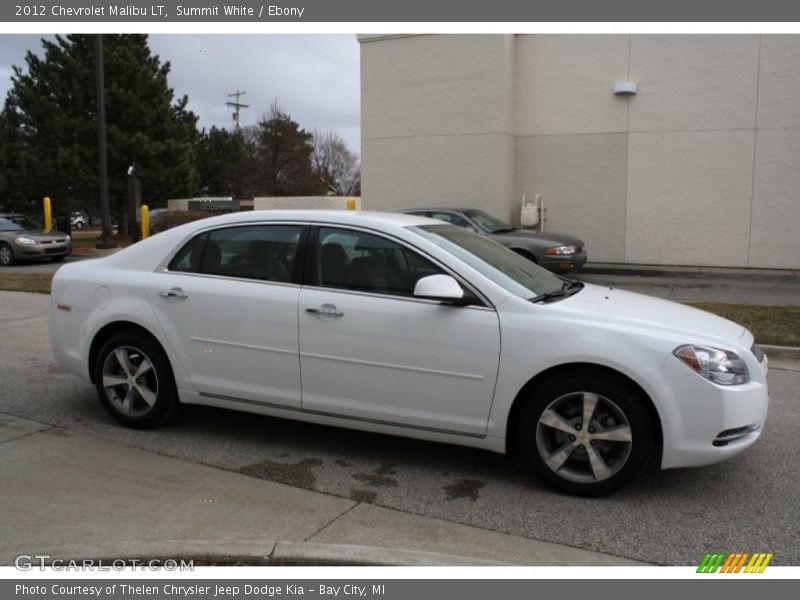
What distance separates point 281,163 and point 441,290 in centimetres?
5264

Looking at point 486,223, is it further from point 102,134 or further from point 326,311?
point 102,134

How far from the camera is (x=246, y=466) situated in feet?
14.8

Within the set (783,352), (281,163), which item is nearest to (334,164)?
Result: (281,163)

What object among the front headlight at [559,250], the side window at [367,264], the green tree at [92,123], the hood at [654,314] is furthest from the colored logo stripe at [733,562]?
the green tree at [92,123]

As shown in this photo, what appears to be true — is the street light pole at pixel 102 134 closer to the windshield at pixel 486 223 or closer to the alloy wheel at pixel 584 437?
the windshield at pixel 486 223

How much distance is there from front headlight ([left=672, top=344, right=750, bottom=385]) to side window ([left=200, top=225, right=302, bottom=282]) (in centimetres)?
240

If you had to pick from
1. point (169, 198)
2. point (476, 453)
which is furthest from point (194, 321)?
point (169, 198)

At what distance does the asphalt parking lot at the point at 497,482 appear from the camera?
358cm

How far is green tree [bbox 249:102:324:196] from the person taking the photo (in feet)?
178

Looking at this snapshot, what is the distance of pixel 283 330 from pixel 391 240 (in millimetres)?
874

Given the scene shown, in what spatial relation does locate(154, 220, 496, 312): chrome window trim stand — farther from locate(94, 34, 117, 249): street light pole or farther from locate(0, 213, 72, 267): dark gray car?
locate(94, 34, 117, 249): street light pole

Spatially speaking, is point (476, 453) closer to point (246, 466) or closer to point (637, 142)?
point (246, 466)

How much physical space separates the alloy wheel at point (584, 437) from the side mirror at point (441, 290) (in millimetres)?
781

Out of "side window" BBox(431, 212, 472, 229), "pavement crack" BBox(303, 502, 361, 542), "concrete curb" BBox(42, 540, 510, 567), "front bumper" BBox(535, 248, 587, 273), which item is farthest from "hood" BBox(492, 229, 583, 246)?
"concrete curb" BBox(42, 540, 510, 567)
